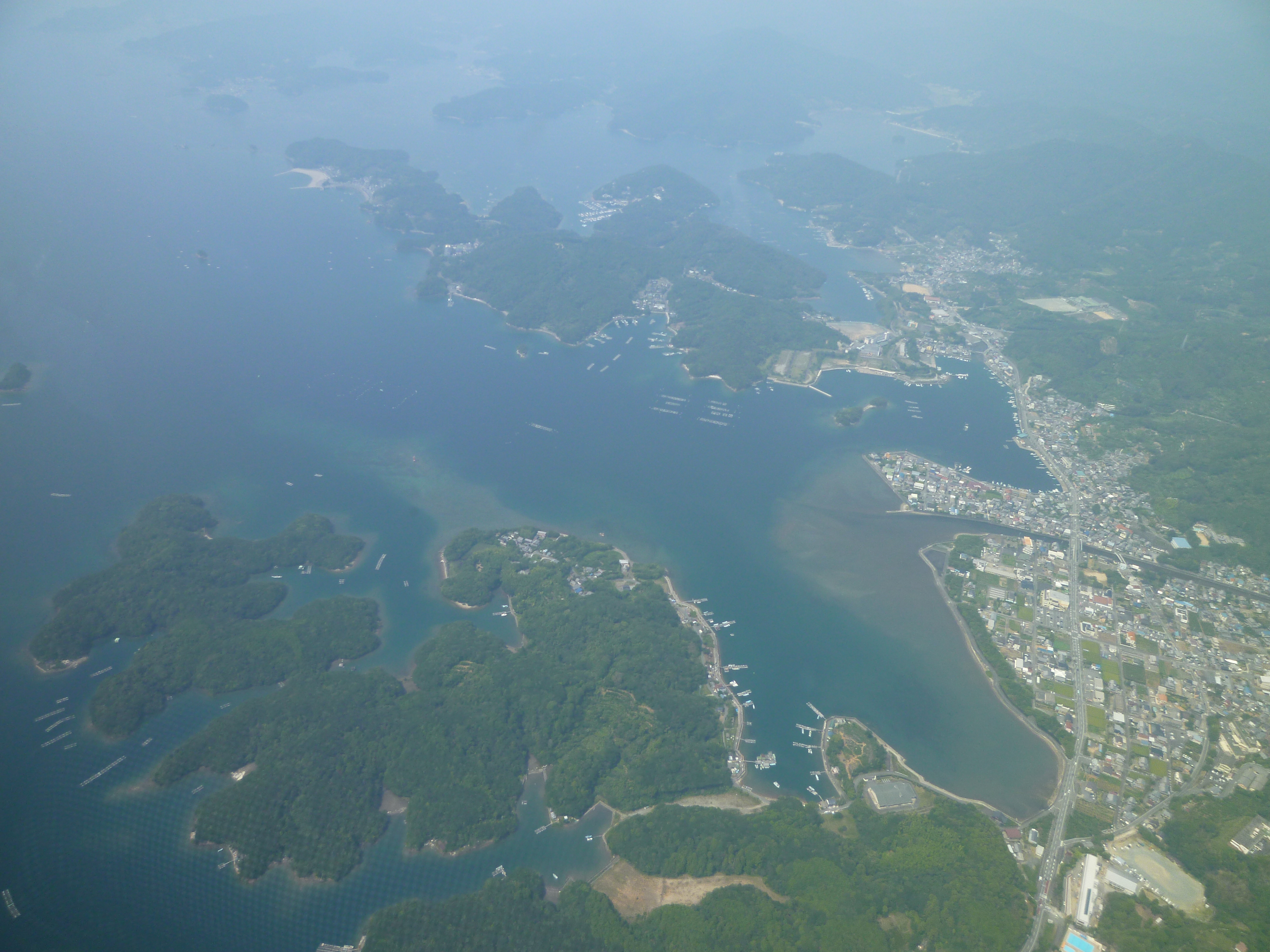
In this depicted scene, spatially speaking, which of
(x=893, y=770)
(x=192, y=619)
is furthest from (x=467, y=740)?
(x=893, y=770)

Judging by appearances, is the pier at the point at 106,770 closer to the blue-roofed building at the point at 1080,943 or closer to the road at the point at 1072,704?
the road at the point at 1072,704

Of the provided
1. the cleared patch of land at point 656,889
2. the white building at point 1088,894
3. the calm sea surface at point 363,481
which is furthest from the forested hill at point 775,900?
the white building at point 1088,894

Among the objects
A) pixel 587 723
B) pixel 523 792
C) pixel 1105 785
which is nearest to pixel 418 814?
pixel 523 792

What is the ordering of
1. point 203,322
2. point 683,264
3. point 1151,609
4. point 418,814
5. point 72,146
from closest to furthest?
point 418,814
point 1151,609
point 203,322
point 683,264
point 72,146

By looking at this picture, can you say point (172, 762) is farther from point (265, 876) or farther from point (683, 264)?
point (683, 264)

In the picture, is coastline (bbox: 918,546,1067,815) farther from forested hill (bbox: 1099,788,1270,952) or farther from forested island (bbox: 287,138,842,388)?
forested island (bbox: 287,138,842,388)

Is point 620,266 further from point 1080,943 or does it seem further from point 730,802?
point 1080,943
